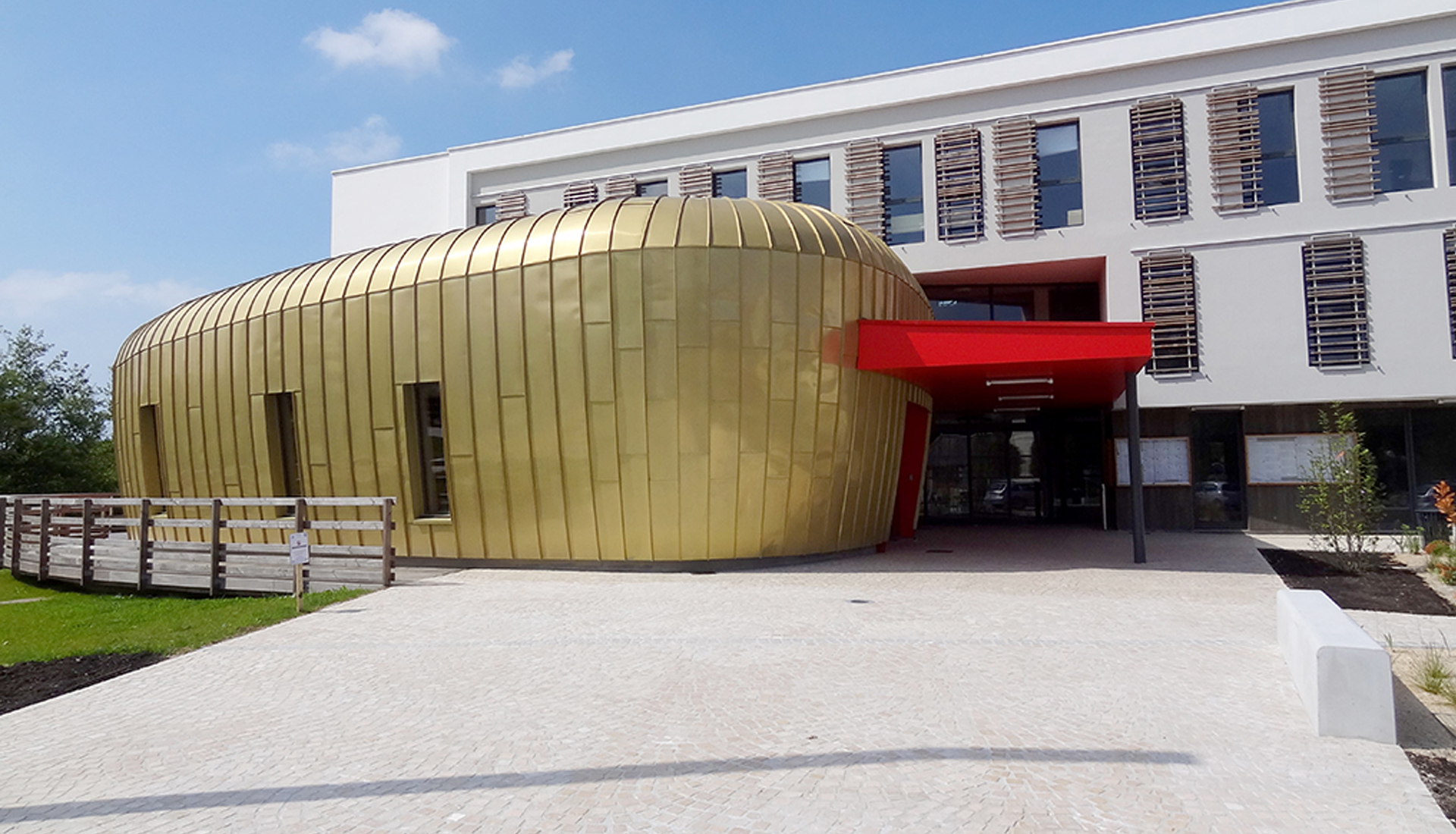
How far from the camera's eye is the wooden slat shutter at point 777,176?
23.3m

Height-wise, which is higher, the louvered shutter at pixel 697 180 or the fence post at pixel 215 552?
the louvered shutter at pixel 697 180

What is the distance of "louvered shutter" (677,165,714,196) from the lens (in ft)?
79.6

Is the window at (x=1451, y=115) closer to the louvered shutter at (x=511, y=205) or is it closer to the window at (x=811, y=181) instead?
the window at (x=811, y=181)

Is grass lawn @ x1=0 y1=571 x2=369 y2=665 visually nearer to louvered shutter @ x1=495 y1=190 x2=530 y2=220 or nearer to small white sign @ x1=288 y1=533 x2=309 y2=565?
small white sign @ x1=288 y1=533 x2=309 y2=565

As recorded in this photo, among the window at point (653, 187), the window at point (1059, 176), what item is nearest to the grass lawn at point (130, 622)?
the window at point (653, 187)

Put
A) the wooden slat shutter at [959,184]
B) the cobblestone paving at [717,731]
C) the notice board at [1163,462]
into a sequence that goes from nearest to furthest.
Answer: the cobblestone paving at [717,731], the notice board at [1163,462], the wooden slat shutter at [959,184]

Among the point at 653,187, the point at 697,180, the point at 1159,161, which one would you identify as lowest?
the point at 1159,161

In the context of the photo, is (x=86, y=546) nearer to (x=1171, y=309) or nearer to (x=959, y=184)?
(x=959, y=184)

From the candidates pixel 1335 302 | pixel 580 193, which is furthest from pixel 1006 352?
pixel 580 193

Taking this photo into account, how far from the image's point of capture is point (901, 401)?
15.4 meters

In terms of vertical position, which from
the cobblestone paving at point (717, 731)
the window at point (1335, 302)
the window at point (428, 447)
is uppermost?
the window at point (1335, 302)

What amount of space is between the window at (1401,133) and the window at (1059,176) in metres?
6.00

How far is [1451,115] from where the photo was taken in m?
18.2

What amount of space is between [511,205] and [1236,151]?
1960 centimetres
